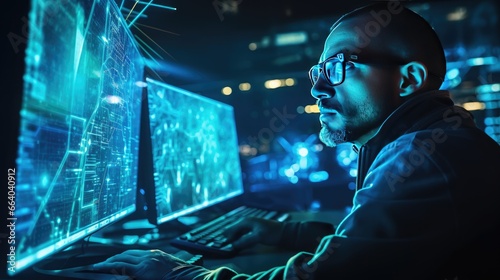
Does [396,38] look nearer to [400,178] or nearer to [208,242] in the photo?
[400,178]

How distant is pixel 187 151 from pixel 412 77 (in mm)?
778

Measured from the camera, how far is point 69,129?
0.62 metres

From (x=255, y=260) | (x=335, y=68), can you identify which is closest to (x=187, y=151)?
(x=255, y=260)

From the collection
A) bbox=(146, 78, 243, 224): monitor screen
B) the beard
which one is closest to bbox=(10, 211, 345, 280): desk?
bbox=(146, 78, 243, 224): monitor screen

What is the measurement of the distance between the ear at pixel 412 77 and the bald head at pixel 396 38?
2cm

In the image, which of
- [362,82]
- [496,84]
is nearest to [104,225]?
[362,82]

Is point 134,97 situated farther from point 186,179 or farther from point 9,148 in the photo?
point 9,148

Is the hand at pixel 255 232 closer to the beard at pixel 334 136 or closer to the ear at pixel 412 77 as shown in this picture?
the beard at pixel 334 136

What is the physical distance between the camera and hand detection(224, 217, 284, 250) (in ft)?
3.01

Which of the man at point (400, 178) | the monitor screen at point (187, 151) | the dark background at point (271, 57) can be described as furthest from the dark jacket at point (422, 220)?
the dark background at point (271, 57)

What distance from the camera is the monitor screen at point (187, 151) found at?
3.22ft

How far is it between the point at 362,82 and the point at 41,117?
75cm

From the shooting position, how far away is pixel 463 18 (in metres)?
1.36

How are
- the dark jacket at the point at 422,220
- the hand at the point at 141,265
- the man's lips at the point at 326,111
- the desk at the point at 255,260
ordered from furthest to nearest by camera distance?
1. the man's lips at the point at 326,111
2. the desk at the point at 255,260
3. the hand at the point at 141,265
4. the dark jacket at the point at 422,220
